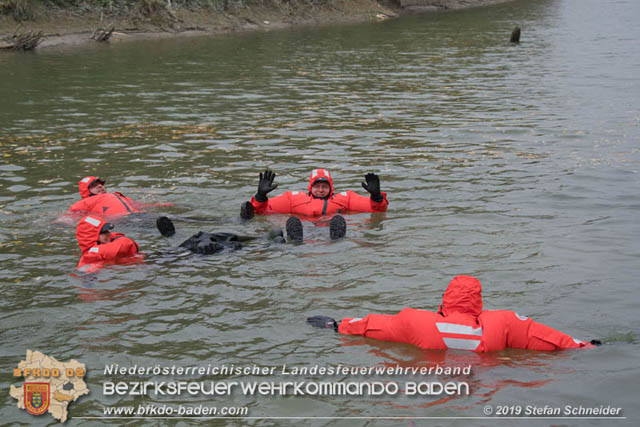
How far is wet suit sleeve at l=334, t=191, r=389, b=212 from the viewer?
12203mm

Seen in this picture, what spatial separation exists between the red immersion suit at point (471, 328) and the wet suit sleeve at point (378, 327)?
0.05ft

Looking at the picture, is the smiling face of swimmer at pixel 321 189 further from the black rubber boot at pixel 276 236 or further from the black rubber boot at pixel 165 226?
the black rubber boot at pixel 165 226

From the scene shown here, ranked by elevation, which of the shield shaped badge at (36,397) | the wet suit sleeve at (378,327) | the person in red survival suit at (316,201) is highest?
the person in red survival suit at (316,201)

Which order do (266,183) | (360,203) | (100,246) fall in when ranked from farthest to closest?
(360,203), (266,183), (100,246)

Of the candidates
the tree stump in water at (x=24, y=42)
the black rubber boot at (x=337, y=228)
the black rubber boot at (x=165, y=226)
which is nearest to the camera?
the black rubber boot at (x=337, y=228)

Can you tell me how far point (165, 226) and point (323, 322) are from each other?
4.26m

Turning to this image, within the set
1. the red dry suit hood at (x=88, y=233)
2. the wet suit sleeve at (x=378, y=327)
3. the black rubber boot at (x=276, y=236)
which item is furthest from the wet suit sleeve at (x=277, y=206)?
the wet suit sleeve at (x=378, y=327)

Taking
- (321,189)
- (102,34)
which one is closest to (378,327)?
(321,189)

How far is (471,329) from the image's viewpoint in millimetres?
7137

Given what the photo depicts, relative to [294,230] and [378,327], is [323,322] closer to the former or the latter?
[378,327]

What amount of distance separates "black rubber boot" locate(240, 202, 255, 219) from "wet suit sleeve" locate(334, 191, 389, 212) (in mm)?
1582

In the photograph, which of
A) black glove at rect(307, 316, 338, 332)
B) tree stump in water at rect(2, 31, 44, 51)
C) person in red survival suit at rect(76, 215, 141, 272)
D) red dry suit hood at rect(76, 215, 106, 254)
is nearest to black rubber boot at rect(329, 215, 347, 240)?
person in red survival suit at rect(76, 215, 141, 272)

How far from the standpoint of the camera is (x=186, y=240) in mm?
10508

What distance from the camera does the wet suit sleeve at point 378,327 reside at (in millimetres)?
7406
